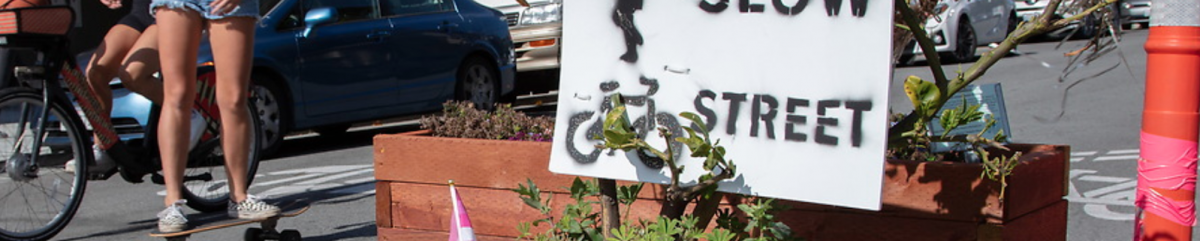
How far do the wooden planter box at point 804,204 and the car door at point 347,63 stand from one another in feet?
15.2

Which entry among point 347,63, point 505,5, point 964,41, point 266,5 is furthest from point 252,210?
point 964,41

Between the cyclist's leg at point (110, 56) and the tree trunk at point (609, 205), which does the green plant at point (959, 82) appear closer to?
the tree trunk at point (609, 205)

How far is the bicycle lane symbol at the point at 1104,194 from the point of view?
5467 mm

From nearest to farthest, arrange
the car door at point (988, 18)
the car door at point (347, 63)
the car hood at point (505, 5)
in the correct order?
the car door at point (347, 63) → the car hood at point (505, 5) → the car door at point (988, 18)

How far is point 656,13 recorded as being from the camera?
2.78m

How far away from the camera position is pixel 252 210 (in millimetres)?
4191

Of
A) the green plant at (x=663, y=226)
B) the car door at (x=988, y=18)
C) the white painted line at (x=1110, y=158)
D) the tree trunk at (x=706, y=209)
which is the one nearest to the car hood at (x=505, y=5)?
the car door at (x=988, y=18)

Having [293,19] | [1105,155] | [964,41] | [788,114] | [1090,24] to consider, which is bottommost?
[1105,155]

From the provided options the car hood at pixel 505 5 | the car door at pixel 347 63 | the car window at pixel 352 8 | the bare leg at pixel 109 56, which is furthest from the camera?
the car hood at pixel 505 5

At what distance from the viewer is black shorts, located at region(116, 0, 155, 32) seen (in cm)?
491

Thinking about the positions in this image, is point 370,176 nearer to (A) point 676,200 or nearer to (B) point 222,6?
(B) point 222,6

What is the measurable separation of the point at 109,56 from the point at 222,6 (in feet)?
3.25

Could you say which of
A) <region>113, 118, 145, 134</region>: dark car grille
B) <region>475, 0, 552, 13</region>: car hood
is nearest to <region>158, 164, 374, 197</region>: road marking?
<region>113, 118, 145, 134</region>: dark car grille

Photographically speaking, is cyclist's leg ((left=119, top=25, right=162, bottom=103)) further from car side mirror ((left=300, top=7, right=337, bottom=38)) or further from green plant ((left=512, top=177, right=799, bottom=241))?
car side mirror ((left=300, top=7, right=337, bottom=38))
